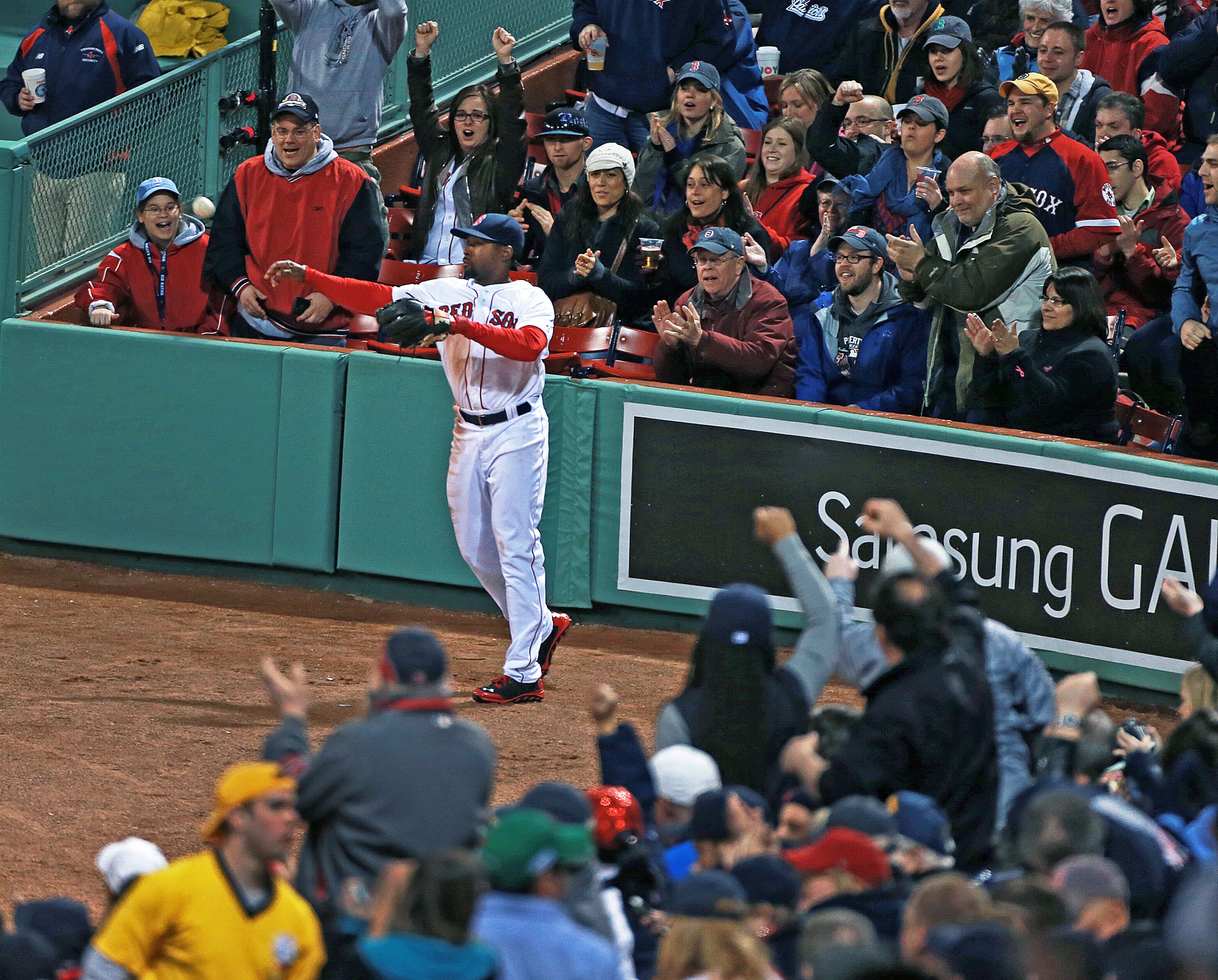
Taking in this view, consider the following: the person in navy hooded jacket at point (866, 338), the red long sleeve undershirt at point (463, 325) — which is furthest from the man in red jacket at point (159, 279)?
the person in navy hooded jacket at point (866, 338)

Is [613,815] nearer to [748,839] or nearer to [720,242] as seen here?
[748,839]

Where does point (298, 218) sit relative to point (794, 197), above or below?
below

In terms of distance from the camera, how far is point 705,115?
1103 cm

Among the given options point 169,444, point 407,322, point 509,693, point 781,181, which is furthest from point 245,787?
point 781,181

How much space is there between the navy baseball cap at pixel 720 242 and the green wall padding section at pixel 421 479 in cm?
108

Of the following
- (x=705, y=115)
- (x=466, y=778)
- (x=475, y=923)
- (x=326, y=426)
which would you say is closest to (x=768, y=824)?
(x=466, y=778)

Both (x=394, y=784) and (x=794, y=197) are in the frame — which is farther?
(x=794, y=197)

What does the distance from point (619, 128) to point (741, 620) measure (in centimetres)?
768

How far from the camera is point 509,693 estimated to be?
337 inches

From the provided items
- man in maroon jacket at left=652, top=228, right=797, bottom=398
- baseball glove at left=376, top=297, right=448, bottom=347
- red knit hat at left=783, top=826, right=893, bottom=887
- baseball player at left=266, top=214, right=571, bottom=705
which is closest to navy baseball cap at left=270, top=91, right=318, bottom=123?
baseball player at left=266, top=214, right=571, bottom=705

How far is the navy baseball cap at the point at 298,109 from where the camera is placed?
10.3 meters

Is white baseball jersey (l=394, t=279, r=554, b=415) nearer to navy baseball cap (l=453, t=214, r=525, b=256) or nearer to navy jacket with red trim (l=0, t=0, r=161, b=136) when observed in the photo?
navy baseball cap (l=453, t=214, r=525, b=256)

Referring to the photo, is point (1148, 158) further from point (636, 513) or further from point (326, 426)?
point (326, 426)

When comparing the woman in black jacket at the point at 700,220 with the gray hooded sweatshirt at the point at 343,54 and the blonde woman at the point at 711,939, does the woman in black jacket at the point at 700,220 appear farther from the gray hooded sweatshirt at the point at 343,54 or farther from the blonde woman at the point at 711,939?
the blonde woman at the point at 711,939
